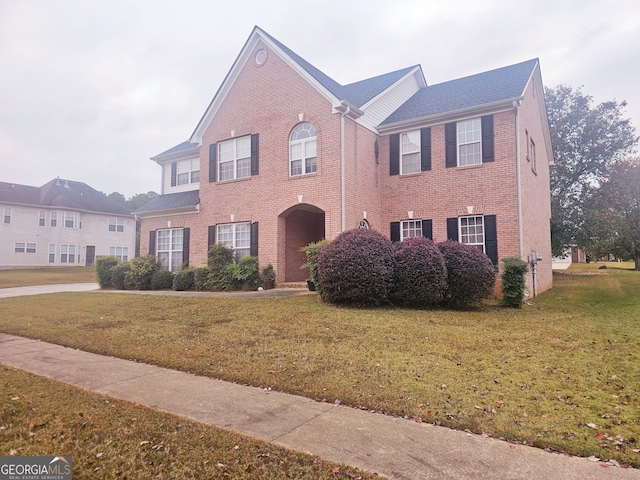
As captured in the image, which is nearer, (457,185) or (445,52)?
(457,185)

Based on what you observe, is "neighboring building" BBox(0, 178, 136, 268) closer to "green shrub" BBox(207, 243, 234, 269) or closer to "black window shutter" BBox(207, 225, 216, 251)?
"black window shutter" BBox(207, 225, 216, 251)

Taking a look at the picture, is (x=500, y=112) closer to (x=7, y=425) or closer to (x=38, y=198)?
(x=7, y=425)

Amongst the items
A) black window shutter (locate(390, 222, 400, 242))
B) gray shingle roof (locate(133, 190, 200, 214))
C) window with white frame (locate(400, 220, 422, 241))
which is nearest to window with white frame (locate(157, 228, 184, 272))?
gray shingle roof (locate(133, 190, 200, 214))

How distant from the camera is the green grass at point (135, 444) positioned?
271cm

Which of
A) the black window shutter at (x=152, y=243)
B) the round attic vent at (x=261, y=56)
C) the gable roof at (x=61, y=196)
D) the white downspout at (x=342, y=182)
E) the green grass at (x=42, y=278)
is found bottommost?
the green grass at (x=42, y=278)

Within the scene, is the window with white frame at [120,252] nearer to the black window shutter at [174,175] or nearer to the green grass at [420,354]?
the black window shutter at [174,175]

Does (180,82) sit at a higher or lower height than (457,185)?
higher

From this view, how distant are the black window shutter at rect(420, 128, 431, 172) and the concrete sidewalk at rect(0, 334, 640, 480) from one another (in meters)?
12.1

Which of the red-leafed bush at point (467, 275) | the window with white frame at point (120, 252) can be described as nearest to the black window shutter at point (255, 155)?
the red-leafed bush at point (467, 275)

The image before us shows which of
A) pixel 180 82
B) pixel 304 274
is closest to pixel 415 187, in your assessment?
pixel 304 274

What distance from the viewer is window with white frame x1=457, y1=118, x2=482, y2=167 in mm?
14000

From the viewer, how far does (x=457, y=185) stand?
46.3 ft

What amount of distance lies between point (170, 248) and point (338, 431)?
677 inches

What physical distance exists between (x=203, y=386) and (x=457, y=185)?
11888 mm
